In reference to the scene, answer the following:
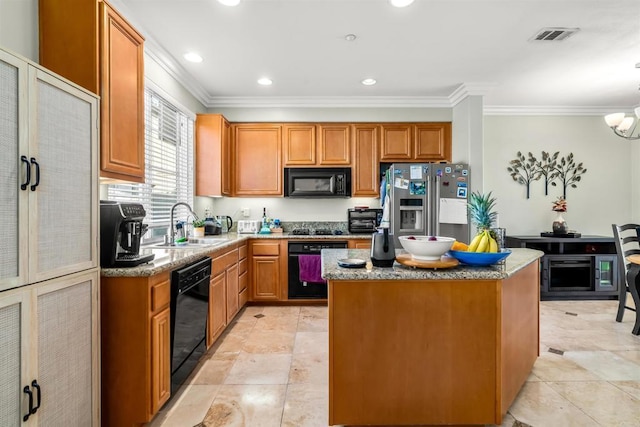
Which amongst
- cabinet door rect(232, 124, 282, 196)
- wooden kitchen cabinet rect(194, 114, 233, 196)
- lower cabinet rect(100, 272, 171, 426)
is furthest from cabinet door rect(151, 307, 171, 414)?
cabinet door rect(232, 124, 282, 196)

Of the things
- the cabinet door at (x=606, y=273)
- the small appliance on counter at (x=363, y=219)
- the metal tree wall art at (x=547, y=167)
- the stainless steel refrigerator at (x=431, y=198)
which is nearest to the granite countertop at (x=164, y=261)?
the small appliance on counter at (x=363, y=219)

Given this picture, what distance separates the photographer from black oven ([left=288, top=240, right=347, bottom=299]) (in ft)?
13.4

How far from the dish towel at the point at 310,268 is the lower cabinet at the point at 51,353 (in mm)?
2582

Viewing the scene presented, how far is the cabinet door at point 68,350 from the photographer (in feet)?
4.47

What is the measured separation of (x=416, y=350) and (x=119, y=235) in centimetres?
169

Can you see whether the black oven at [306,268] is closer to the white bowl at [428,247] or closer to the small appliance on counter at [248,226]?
the small appliance on counter at [248,226]

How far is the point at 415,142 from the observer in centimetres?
452

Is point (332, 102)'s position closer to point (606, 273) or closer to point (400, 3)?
point (400, 3)

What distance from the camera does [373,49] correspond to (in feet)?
10.2

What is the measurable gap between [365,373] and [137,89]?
7.10ft

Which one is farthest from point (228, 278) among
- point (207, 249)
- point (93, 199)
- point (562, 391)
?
point (562, 391)

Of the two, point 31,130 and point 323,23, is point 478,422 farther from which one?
point 323,23

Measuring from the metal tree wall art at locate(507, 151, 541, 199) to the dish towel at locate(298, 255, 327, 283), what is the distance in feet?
10.5

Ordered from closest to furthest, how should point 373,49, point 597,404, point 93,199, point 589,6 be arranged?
point 93,199 → point 597,404 → point 589,6 → point 373,49
